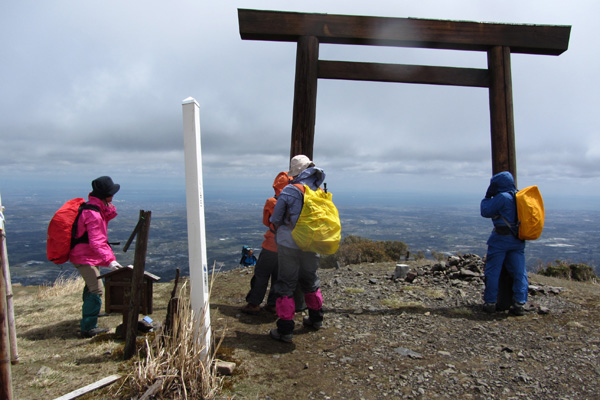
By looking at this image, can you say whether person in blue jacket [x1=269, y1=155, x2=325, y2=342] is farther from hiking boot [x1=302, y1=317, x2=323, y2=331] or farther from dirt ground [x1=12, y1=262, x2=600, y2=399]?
hiking boot [x1=302, y1=317, x2=323, y2=331]

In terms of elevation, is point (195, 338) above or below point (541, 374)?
above

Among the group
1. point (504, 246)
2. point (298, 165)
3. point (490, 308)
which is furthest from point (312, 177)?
point (490, 308)

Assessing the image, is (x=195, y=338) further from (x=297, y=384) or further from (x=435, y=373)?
(x=435, y=373)

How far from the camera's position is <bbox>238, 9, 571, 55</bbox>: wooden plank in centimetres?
536

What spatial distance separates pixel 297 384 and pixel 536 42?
19.3ft

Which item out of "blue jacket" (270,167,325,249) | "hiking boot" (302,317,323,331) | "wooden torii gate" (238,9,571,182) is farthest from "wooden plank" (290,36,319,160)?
"hiking boot" (302,317,323,331)

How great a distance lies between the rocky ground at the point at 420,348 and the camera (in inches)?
126

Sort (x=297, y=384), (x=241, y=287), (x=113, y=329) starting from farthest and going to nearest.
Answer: (x=241, y=287) → (x=113, y=329) → (x=297, y=384)

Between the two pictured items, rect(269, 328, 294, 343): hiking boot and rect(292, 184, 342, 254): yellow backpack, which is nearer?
rect(292, 184, 342, 254): yellow backpack

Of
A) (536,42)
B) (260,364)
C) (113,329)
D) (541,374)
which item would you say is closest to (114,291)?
(113,329)

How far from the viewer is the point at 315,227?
3.97 meters

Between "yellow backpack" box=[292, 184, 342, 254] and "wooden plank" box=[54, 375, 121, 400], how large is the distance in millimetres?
2069

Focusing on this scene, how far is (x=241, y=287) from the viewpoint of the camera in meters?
7.05

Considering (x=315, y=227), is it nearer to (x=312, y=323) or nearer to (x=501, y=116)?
(x=312, y=323)
